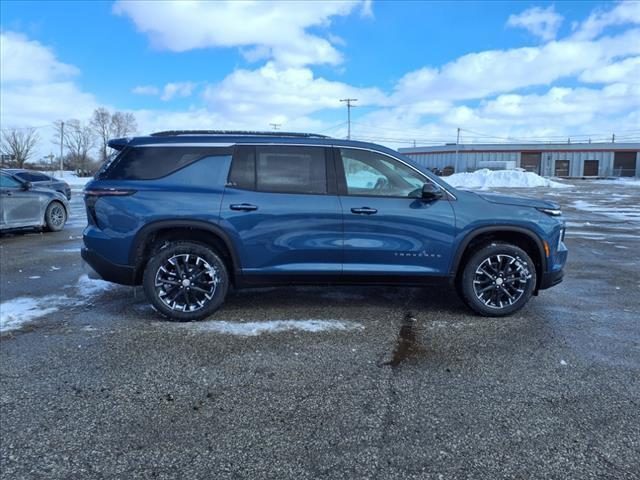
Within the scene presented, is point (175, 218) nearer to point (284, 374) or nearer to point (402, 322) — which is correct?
point (284, 374)

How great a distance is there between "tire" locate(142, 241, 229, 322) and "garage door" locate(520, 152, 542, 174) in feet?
260

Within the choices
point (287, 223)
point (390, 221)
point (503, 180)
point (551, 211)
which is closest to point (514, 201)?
point (551, 211)

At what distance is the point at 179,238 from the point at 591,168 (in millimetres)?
80516

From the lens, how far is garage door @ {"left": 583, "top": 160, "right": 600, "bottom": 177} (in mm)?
72812

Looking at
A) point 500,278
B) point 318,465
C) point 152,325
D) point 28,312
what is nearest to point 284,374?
point 318,465

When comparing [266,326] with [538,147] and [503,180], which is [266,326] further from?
[538,147]

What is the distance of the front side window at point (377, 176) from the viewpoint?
195 inches

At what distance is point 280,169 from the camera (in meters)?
4.95

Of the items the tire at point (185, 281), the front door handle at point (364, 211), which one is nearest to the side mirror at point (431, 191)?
the front door handle at point (364, 211)

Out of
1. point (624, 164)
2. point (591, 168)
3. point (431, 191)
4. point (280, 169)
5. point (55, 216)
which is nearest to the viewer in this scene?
point (431, 191)

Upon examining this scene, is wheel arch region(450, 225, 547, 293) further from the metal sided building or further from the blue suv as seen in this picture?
the metal sided building

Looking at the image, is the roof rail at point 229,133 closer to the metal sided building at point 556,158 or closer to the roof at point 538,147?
the metal sided building at point 556,158

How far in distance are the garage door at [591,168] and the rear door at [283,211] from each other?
79.3 metres

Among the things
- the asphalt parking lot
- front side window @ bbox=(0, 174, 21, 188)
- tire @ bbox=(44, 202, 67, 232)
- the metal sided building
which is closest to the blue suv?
the asphalt parking lot
